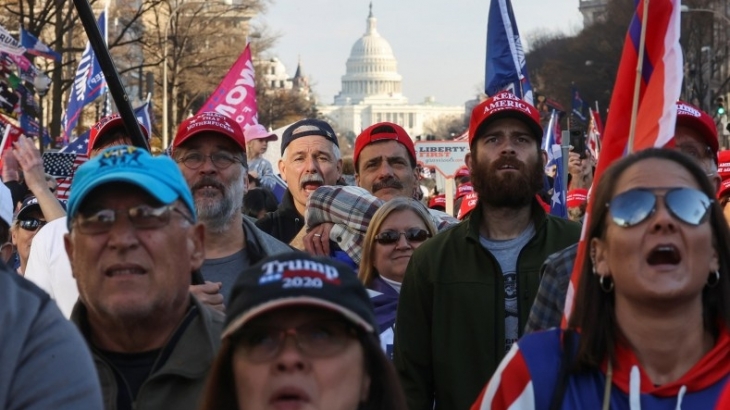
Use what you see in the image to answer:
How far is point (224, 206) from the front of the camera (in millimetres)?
5746

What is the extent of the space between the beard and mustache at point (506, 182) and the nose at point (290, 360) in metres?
2.63

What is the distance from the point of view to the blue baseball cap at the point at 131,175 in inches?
142

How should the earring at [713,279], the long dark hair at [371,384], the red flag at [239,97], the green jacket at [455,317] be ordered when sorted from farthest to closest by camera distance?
1. the red flag at [239,97]
2. the green jacket at [455,317]
3. the earring at [713,279]
4. the long dark hair at [371,384]

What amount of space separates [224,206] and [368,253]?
761mm

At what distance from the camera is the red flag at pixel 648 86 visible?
4.37 metres

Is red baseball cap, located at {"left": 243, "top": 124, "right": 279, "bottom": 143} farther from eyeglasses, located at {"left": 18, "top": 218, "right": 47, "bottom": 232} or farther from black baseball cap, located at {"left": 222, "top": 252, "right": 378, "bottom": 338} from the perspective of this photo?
black baseball cap, located at {"left": 222, "top": 252, "right": 378, "bottom": 338}

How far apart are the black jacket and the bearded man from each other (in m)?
2.37

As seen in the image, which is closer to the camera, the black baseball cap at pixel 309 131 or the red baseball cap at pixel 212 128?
the red baseball cap at pixel 212 128

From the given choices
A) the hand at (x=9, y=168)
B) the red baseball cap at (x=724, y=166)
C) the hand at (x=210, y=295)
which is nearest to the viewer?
the hand at (x=210, y=295)

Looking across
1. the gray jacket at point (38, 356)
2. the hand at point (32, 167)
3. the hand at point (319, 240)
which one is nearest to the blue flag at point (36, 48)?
the hand at point (32, 167)

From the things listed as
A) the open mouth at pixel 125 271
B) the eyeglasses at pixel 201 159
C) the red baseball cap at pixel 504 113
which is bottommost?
the open mouth at pixel 125 271

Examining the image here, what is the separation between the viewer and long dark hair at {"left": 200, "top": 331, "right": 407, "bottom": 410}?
3.16 meters

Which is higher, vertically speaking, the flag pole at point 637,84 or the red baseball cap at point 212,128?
the flag pole at point 637,84

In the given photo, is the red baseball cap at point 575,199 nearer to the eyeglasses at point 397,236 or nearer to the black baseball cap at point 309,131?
the black baseball cap at point 309,131
